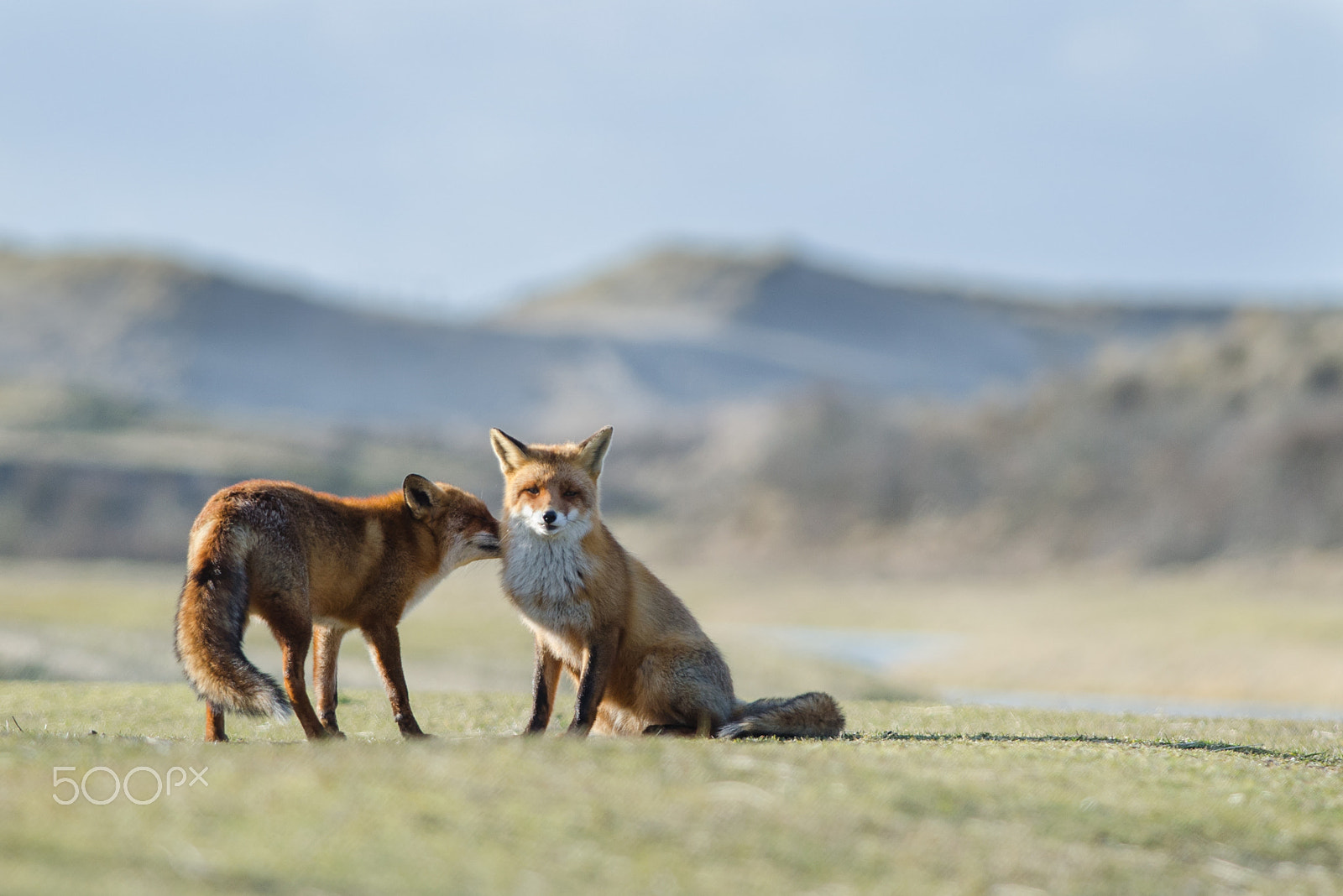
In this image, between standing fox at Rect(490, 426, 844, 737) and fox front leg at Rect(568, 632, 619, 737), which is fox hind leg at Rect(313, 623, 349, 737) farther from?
fox front leg at Rect(568, 632, 619, 737)

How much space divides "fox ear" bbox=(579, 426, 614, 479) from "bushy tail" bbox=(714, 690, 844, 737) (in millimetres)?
2071

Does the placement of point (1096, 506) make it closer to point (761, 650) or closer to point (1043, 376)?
point (1043, 376)

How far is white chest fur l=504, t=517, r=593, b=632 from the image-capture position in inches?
340

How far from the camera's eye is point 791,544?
6556 centimetres

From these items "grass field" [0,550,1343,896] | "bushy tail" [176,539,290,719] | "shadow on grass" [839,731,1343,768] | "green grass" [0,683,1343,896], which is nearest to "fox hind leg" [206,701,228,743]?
"grass field" [0,550,1343,896]

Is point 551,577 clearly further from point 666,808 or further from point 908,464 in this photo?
point 908,464

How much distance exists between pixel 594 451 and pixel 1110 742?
4.40 meters

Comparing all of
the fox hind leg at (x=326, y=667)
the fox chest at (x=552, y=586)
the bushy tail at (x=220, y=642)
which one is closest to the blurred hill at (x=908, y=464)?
the fox chest at (x=552, y=586)

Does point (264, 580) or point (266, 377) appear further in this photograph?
point (266, 377)

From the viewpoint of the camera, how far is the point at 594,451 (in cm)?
952

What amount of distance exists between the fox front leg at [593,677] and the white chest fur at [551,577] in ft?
0.51

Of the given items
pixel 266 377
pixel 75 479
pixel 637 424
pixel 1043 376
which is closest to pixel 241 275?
pixel 266 377

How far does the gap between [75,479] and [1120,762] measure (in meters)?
66.9

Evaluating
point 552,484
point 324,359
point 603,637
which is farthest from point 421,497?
point 324,359
